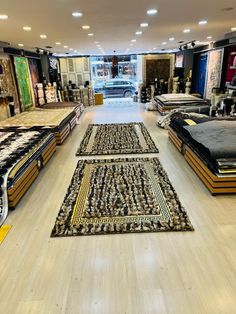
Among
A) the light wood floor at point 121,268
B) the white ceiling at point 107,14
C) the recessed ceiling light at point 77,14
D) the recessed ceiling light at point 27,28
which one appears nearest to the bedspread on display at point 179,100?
the white ceiling at point 107,14

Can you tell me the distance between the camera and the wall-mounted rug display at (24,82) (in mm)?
8828

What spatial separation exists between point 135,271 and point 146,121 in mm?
6365

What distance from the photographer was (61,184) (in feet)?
12.3

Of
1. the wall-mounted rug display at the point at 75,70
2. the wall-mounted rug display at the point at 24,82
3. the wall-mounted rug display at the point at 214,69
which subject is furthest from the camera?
the wall-mounted rug display at the point at 75,70

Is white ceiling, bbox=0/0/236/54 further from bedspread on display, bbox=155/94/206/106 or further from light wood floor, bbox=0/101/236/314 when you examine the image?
bedspread on display, bbox=155/94/206/106

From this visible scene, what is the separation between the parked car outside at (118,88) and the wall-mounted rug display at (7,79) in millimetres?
6707

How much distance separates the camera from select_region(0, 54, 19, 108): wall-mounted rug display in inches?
303

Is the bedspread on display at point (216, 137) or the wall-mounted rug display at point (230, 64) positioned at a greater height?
the wall-mounted rug display at point (230, 64)

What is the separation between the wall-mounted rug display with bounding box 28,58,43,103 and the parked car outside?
13.0ft

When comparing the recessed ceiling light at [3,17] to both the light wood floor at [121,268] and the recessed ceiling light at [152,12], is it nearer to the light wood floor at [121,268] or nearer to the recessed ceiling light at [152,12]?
the recessed ceiling light at [152,12]

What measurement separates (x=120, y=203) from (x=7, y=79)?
6.98 meters

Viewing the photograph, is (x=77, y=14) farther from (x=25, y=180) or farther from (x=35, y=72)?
(x=35, y=72)

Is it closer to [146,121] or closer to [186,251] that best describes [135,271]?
[186,251]

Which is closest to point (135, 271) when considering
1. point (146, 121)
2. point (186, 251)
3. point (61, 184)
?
point (186, 251)
